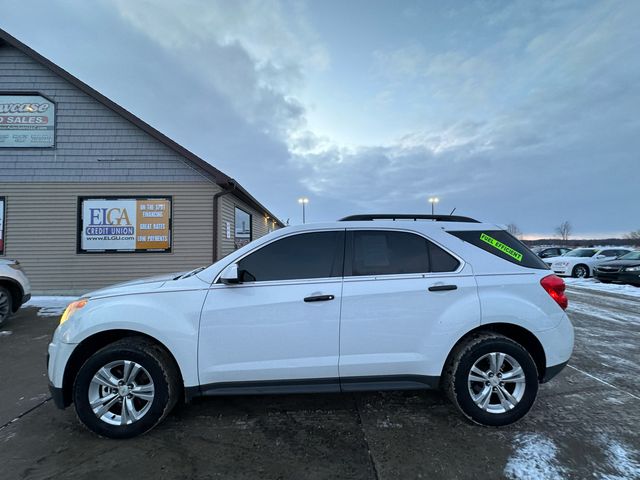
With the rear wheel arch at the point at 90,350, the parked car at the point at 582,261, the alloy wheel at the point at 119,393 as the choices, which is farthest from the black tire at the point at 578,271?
the alloy wheel at the point at 119,393

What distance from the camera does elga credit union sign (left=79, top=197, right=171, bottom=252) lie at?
29.2ft

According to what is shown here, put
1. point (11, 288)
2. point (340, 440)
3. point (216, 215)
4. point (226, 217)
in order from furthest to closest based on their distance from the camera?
point (226, 217), point (216, 215), point (11, 288), point (340, 440)

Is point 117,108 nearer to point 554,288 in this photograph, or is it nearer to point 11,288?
point 11,288

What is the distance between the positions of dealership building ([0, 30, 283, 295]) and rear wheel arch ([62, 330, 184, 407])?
638cm

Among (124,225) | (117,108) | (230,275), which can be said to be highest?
(117,108)

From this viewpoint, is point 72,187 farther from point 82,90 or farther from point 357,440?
point 357,440

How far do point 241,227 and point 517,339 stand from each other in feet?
35.0

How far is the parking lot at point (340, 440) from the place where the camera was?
2.25 metres

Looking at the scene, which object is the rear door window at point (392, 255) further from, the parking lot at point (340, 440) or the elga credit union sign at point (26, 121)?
the elga credit union sign at point (26, 121)

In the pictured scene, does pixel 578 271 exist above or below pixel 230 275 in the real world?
below

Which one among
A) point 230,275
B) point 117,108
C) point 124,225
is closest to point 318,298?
point 230,275

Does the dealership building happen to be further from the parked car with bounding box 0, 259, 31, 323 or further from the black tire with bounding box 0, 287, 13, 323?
the black tire with bounding box 0, 287, 13, 323

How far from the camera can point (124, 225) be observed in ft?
29.2

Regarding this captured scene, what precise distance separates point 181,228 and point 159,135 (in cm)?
265
